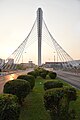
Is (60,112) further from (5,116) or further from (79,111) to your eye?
(79,111)

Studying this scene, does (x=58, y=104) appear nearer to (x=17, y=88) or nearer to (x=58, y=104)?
(x=58, y=104)

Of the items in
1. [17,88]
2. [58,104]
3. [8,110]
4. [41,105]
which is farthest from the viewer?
[41,105]

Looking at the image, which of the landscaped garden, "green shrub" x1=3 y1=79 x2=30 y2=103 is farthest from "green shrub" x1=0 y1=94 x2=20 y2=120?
"green shrub" x1=3 y1=79 x2=30 y2=103

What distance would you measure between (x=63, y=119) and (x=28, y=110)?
414 cm

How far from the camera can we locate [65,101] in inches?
335

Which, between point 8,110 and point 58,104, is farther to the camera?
point 58,104

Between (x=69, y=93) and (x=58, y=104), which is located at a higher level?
(x=69, y=93)

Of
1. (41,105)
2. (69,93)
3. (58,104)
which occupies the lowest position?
(41,105)

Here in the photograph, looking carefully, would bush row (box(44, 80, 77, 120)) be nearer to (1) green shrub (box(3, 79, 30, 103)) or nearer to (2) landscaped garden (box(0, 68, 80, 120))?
(2) landscaped garden (box(0, 68, 80, 120))

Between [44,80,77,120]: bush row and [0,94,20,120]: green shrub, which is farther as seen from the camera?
[44,80,77,120]: bush row

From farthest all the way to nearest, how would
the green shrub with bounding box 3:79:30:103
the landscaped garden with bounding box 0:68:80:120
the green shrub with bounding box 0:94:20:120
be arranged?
1. the green shrub with bounding box 3:79:30:103
2. the landscaped garden with bounding box 0:68:80:120
3. the green shrub with bounding box 0:94:20:120

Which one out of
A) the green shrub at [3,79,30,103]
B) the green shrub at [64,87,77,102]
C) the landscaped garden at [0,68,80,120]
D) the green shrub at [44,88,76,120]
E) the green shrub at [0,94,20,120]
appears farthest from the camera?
the green shrub at [3,79,30,103]

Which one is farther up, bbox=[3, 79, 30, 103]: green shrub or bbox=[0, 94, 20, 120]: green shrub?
bbox=[3, 79, 30, 103]: green shrub

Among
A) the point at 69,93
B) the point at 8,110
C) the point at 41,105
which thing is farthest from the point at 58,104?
the point at 41,105
